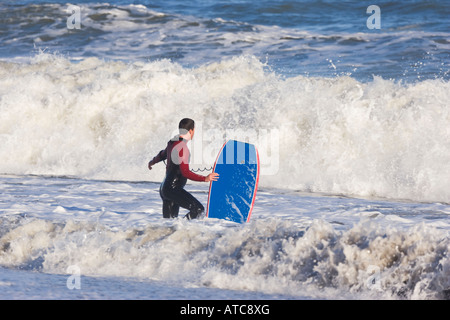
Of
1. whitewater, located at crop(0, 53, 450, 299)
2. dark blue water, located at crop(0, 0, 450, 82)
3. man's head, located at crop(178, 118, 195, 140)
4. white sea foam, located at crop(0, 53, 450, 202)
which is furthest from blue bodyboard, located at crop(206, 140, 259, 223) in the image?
dark blue water, located at crop(0, 0, 450, 82)

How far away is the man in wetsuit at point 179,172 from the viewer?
5422 mm

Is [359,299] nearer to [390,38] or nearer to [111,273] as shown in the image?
[111,273]

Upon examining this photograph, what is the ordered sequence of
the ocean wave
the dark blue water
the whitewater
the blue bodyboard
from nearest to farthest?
the ocean wave → the whitewater → the blue bodyboard → the dark blue water

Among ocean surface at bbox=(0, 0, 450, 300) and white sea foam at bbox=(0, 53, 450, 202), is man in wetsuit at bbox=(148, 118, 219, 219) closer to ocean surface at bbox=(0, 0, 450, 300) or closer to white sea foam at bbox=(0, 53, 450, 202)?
ocean surface at bbox=(0, 0, 450, 300)

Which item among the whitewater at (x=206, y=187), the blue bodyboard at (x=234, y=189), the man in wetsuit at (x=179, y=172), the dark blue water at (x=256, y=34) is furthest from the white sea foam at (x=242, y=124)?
the man in wetsuit at (x=179, y=172)

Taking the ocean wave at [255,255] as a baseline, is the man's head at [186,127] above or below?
above

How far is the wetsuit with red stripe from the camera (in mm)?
5422

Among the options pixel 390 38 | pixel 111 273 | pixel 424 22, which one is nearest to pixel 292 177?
pixel 111 273

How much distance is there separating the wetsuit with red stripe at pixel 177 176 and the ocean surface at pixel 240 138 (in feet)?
0.63

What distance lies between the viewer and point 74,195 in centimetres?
759

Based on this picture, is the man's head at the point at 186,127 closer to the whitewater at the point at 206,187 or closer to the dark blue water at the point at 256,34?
the whitewater at the point at 206,187

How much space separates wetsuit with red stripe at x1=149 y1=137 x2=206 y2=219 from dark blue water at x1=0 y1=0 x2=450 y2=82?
7.36 m

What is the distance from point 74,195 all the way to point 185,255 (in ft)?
9.45

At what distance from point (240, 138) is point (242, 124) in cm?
24
